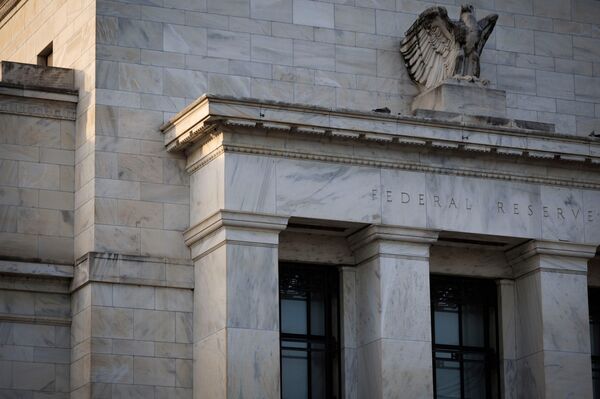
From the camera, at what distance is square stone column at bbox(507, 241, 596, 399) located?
3944 cm

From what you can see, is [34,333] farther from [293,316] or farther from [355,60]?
[355,60]

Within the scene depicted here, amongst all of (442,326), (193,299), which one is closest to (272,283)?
(193,299)

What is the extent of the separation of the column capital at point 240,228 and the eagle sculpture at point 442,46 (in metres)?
6.05

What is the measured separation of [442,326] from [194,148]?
7.27 m

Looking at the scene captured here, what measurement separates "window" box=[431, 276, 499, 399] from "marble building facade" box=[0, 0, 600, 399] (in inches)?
13.2

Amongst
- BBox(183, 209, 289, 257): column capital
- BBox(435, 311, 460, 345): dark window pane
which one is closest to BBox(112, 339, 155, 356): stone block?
BBox(183, 209, 289, 257): column capital

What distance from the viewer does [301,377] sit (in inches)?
1544

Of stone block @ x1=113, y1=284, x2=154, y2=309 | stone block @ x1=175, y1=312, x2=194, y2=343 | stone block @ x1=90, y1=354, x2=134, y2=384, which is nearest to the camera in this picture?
stone block @ x1=90, y1=354, x2=134, y2=384

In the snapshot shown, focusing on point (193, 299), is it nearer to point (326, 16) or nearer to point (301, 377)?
point (301, 377)

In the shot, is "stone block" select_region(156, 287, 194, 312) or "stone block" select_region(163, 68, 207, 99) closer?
"stone block" select_region(156, 287, 194, 312)

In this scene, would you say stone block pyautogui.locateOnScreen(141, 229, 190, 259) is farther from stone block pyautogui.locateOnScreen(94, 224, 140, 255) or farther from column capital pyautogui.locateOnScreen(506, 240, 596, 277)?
column capital pyautogui.locateOnScreen(506, 240, 596, 277)

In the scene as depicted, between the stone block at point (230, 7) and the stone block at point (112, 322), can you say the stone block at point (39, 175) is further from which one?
the stone block at point (230, 7)

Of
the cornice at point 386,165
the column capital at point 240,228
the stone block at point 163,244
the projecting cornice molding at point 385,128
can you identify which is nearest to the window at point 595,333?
the cornice at point 386,165

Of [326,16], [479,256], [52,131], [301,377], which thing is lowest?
[301,377]
